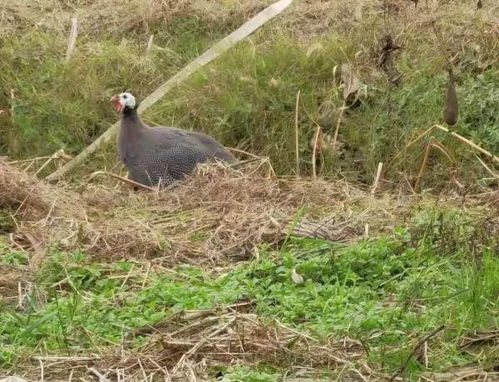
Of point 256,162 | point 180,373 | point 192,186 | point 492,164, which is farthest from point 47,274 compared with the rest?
point 492,164

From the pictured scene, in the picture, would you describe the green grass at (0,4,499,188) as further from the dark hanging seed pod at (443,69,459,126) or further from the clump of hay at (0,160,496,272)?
the dark hanging seed pod at (443,69,459,126)

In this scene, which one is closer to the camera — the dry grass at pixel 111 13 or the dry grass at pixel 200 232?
the dry grass at pixel 200 232

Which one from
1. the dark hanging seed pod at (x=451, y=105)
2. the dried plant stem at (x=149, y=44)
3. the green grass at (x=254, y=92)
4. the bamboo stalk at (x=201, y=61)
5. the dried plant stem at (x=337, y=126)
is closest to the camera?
the dark hanging seed pod at (x=451, y=105)

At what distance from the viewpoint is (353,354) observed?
388 centimetres

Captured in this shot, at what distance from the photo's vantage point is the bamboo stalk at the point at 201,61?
905 cm

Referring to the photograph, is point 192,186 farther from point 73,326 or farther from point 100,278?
point 73,326

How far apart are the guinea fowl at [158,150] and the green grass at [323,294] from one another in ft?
8.51

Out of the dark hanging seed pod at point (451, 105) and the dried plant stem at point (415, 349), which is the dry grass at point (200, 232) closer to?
the dried plant stem at point (415, 349)

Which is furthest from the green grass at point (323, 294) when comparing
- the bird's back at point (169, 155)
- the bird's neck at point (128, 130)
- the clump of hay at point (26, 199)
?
the bird's neck at point (128, 130)

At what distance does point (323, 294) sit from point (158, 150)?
366cm

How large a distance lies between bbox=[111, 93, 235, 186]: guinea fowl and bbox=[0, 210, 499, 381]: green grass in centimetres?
259

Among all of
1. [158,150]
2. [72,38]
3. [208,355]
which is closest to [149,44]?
[72,38]

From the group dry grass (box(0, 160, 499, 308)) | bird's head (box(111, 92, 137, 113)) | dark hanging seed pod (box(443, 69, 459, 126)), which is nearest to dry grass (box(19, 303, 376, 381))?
dry grass (box(0, 160, 499, 308))

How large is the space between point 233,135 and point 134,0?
7.59ft
